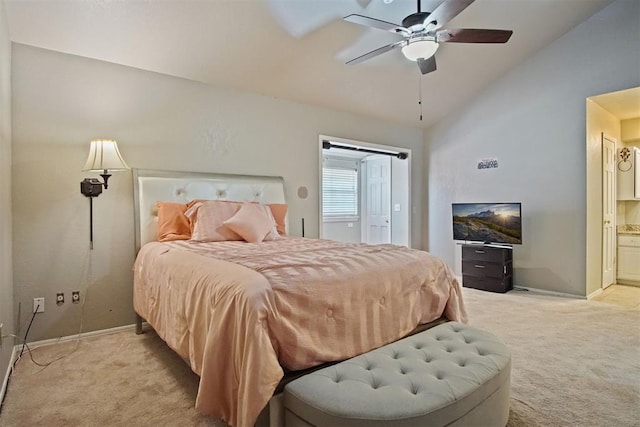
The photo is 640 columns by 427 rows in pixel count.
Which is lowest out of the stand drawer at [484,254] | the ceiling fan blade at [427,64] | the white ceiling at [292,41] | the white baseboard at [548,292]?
the white baseboard at [548,292]

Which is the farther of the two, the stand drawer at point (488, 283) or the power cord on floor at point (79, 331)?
the stand drawer at point (488, 283)

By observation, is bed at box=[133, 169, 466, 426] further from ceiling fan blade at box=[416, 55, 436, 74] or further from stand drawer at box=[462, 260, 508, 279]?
stand drawer at box=[462, 260, 508, 279]

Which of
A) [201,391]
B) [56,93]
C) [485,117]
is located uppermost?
[485,117]

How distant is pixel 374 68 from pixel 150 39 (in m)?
2.54

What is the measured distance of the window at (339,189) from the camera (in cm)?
692

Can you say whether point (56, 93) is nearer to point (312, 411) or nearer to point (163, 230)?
point (163, 230)

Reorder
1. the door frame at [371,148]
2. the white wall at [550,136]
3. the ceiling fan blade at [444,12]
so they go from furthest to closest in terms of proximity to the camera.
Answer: the door frame at [371,148], the white wall at [550,136], the ceiling fan blade at [444,12]

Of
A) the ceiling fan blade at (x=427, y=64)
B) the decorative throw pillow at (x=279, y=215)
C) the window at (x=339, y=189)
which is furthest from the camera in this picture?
the window at (x=339, y=189)

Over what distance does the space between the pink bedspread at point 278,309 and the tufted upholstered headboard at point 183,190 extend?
1116 millimetres

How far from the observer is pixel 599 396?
204cm

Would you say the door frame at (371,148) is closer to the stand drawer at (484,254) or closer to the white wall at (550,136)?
the white wall at (550,136)

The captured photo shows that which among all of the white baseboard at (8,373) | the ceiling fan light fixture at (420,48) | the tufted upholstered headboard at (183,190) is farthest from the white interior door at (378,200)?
the white baseboard at (8,373)

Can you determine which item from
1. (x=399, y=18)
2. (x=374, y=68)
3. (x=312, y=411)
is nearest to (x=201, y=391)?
(x=312, y=411)

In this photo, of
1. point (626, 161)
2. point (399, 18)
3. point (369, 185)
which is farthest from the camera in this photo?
point (369, 185)
